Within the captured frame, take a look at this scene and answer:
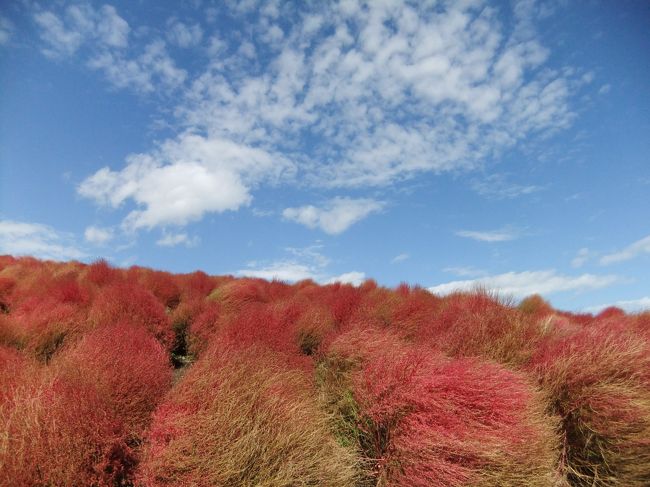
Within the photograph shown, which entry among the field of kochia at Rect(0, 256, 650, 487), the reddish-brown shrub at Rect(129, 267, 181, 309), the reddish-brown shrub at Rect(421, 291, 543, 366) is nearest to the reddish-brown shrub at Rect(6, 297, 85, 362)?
the field of kochia at Rect(0, 256, 650, 487)

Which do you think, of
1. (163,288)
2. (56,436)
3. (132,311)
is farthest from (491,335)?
(163,288)

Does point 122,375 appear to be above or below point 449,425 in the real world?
above

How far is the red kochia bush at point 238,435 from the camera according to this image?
10.4 ft

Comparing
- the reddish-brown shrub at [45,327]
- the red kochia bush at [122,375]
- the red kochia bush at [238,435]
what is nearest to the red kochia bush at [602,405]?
the red kochia bush at [238,435]

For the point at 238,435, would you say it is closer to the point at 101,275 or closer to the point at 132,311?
the point at 132,311

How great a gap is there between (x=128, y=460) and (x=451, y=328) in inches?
208

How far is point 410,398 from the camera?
441 centimetres

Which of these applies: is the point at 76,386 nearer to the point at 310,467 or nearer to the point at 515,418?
the point at 310,467

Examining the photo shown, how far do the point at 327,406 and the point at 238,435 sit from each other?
7.03ft

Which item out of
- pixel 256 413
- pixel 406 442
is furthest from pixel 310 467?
pixel 406 442

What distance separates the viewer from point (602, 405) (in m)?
5.11

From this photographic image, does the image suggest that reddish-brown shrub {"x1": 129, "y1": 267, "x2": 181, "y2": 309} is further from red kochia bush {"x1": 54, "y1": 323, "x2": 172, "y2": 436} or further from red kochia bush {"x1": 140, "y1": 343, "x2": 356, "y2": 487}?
red kochia bush {"x1": 140, "y1": 343, "x2": 356, "y2": 487}

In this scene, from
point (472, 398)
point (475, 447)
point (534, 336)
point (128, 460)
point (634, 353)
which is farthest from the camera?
point (534, 336)

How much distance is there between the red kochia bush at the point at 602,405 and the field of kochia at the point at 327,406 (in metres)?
0.02
